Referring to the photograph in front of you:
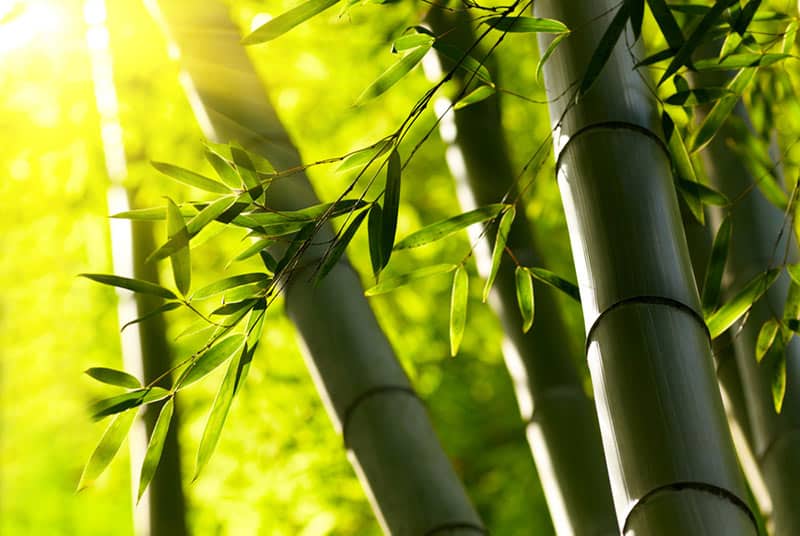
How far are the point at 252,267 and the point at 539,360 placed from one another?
187cm

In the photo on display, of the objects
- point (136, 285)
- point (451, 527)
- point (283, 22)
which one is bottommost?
point (451, 527)

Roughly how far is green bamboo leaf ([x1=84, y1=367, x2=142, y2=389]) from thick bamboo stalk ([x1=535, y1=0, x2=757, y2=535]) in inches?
23.8

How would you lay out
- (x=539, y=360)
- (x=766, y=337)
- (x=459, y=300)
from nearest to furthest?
1. (x=459, y=300)
2. (x=766, y=337)
3. (x=539, y=360)

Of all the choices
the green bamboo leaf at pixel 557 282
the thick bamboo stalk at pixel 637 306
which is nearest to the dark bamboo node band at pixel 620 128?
the thick bamboo stalk at pixel 637 306

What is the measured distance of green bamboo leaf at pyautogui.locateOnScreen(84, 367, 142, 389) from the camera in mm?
1229

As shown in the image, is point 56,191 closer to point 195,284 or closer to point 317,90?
point 195,284

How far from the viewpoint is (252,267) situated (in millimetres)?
3621

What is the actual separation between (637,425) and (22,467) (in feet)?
5.49

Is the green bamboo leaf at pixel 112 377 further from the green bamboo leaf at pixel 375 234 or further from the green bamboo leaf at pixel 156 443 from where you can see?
the green bamboo leaf at pixel 375 234

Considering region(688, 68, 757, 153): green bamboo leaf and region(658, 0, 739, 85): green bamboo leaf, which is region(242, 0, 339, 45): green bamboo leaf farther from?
region(688, 68, 757, 153): green bamboo leaf

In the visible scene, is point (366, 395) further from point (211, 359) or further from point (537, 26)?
point (537, 26)

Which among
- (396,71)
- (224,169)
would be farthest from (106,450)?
(396,71)

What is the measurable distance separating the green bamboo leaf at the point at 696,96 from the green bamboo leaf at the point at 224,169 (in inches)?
24.8

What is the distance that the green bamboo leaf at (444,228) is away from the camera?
1.31 m
